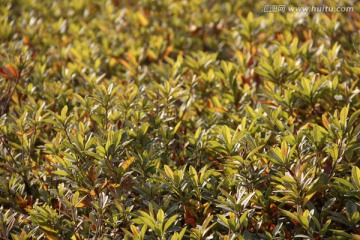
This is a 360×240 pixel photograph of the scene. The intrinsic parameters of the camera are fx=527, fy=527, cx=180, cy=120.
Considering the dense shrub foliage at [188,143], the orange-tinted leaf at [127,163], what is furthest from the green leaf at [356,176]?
the orange-tinted leaf at [127,163]

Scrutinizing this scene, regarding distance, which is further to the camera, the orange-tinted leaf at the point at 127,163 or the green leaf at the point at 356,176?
the orange-tinted leaf at the point at 127,163

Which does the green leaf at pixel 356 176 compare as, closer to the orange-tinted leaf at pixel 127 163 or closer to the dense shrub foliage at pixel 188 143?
the dense shrub foliage at pixel 188 143

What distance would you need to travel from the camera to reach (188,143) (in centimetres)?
302

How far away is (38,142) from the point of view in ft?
11.0

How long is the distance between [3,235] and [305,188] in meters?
1.47

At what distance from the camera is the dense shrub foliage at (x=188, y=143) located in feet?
8.16

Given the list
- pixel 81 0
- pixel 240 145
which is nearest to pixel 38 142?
pixel 240 145

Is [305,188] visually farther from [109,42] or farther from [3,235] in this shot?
[109,42]

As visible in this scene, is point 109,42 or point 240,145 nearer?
point 240,145

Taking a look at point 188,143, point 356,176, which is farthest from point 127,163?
point 356,176

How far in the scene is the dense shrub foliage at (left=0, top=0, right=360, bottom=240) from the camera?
2486mm

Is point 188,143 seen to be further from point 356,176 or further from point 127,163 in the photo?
point 356,176

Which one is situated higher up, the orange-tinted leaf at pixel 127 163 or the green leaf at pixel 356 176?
the orange-tinted leaf at pixel 127 163

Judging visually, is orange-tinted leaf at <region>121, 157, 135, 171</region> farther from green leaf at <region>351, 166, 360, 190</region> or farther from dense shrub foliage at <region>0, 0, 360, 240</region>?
green leaf at <region>351, 166, 360, 190</region>
